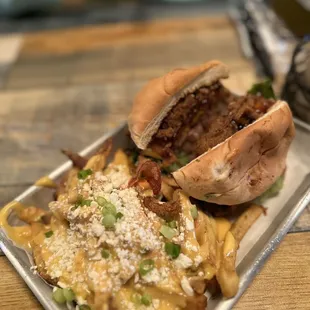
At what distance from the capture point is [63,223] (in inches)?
77.6

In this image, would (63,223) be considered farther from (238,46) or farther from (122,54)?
(238,46)

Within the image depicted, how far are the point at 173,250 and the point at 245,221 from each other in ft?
1.67

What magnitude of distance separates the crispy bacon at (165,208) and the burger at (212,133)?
13 cm

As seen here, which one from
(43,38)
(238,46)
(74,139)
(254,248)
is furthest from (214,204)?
(43,38)

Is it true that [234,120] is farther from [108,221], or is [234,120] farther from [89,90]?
[89,90]

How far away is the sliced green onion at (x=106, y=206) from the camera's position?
1781 millimetres

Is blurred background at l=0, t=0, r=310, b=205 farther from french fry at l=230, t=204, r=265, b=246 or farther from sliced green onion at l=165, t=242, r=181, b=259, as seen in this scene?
sliced green onion at l=165, t=242, r=181, b=259

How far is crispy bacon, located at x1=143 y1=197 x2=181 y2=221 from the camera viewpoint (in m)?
1.88

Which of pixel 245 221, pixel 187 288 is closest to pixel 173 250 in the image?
pixel 187 288

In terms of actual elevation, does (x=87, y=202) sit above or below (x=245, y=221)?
above

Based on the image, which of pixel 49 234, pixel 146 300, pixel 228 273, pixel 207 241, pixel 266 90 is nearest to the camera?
pixel 146 300

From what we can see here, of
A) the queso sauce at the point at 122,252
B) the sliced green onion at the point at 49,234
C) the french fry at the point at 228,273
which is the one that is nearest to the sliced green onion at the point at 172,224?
the queso sauce at the point at 122,252

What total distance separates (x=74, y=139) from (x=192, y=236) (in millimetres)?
1479

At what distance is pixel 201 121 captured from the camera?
2.39 m
